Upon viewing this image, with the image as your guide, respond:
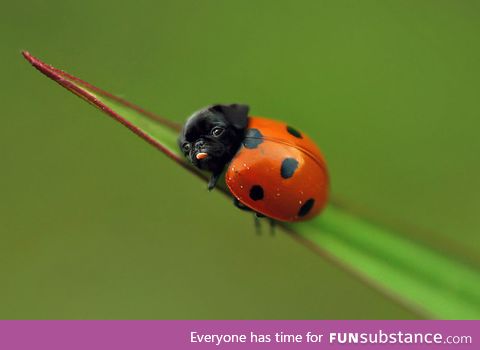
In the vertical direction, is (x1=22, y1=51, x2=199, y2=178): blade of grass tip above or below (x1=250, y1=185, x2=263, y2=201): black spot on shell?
below

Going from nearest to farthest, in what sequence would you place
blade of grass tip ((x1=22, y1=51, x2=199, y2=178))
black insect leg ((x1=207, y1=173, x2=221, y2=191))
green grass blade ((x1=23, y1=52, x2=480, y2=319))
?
→ blade of grass tip ((x1=22, y1=51, x2=199, y2=178))
green grass blade ((x1=23, y1=52, x2=480, y2=319))
black insect leg ((x1=207, y1=173, x2=221, y2=191))

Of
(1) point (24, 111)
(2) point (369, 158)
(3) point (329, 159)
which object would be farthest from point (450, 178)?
(1) point (24, 111)

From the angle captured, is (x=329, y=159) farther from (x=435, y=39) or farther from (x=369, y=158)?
(x=435, y=39)

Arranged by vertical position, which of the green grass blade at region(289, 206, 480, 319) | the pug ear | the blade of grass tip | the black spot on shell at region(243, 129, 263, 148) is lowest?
the green grass blade at region(289, 206, 480, 319)

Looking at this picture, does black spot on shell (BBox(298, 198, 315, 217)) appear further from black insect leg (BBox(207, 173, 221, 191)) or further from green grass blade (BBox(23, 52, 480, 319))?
black insect leg (BBox(207, 173, 221, 191))

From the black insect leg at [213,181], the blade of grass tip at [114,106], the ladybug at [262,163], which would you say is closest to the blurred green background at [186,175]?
the ladybug at [262,163]

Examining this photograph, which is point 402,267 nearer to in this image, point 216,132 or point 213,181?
point 213,181

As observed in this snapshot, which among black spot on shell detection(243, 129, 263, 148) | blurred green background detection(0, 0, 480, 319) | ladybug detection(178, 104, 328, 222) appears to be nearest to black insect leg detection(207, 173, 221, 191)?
ladybug detection(178, 104, 328, 222)
